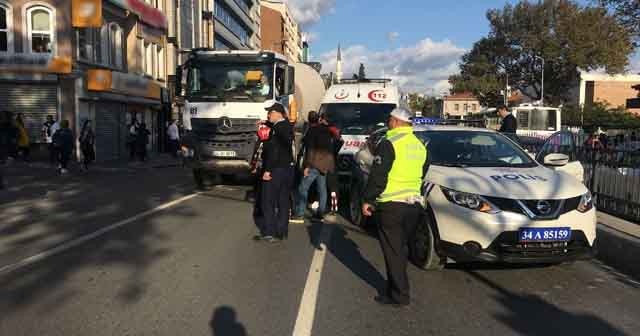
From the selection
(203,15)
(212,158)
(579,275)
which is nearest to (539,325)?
(579,275)

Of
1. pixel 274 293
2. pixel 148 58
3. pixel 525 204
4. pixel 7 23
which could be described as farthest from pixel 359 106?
pixel 148 58

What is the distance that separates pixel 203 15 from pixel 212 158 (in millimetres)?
34016

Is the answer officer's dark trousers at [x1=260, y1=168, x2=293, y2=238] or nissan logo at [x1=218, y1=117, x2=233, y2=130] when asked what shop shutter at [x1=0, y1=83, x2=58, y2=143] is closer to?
nissan logo at [x1=218, y1=117, x2=233, y2=130]

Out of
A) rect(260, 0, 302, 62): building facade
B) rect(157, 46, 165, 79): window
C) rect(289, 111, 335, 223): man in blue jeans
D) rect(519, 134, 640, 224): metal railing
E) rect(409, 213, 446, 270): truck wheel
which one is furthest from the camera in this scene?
rect(260, 0, 302, 62): building facade

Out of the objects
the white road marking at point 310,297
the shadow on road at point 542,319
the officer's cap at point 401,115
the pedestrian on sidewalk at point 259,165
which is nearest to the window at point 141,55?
the pedestrian on sidewalk at point 259,165

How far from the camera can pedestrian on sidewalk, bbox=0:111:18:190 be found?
18562mm

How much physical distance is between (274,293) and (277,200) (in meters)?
2.46

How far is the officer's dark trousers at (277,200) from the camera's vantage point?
25.3 feet

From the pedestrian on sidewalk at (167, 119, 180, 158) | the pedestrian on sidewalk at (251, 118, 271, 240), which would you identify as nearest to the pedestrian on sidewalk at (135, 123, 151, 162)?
the pedestrian on sidewalk at (167, 119, 180, 158)

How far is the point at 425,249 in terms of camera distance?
251 inches

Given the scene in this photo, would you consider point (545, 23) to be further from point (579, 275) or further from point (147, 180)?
point (579, 275)

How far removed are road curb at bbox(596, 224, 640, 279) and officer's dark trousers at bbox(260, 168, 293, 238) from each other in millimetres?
3984

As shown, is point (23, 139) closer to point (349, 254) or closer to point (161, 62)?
point (161, 62)

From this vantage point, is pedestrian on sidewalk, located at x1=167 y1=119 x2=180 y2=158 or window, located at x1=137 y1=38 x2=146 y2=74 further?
window, located at x1=137 y1=38 x2=146 y2=74
